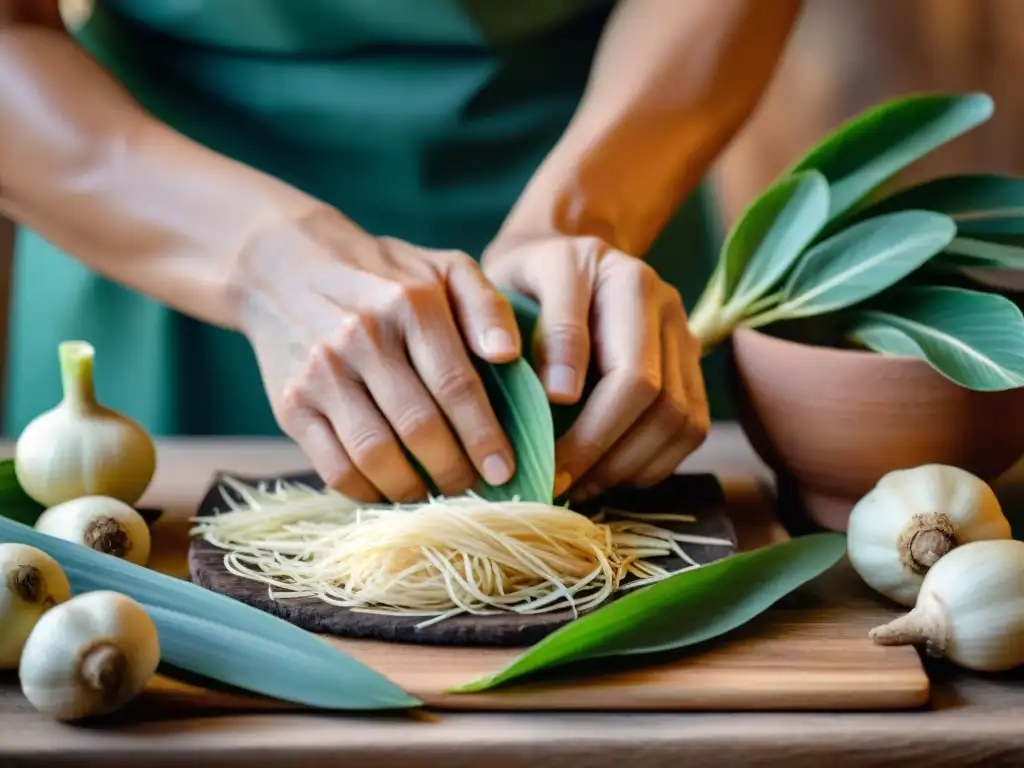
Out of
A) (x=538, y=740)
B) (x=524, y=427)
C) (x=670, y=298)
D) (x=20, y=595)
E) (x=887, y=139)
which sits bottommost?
(x=538, y=740)

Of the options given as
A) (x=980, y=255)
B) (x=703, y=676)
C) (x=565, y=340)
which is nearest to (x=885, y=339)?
(x=980, y=255)

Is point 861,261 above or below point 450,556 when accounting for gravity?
above

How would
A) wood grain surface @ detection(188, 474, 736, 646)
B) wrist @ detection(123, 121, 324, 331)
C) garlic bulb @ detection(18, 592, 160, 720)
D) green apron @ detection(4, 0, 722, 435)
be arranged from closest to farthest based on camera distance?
garlic bulb @ detection(18, 592, 160, 720), wood grain surface @ detection(188, 474, 736, 646), wrist @ detection(123, 121, 324, 331), green apron @ detection(4, 0, 722, 435)

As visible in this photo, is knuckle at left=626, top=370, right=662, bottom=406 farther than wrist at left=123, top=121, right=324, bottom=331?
No

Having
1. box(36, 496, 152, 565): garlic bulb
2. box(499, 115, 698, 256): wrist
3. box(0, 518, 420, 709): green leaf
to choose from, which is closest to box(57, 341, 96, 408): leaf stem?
box(36, 496, 152, 565): garlic bulb

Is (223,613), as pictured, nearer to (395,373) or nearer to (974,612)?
(395,373)

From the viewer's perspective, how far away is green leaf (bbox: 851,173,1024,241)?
1.09 meters

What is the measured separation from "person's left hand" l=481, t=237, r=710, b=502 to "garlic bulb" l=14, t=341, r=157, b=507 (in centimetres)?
35

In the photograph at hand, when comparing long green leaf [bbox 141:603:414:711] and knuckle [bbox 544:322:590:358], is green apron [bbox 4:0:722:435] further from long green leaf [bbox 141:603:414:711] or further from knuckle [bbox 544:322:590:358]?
long green leaf [bbox 141:603:414:711]

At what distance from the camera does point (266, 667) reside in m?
0.71

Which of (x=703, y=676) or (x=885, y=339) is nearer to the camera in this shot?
(x=703, y=676)

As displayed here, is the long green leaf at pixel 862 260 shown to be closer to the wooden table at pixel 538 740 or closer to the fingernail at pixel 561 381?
the fingernail at pixel 561 381

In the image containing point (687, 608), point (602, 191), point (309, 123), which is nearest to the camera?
point (687, 608)

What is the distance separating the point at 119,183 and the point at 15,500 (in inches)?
14.4
